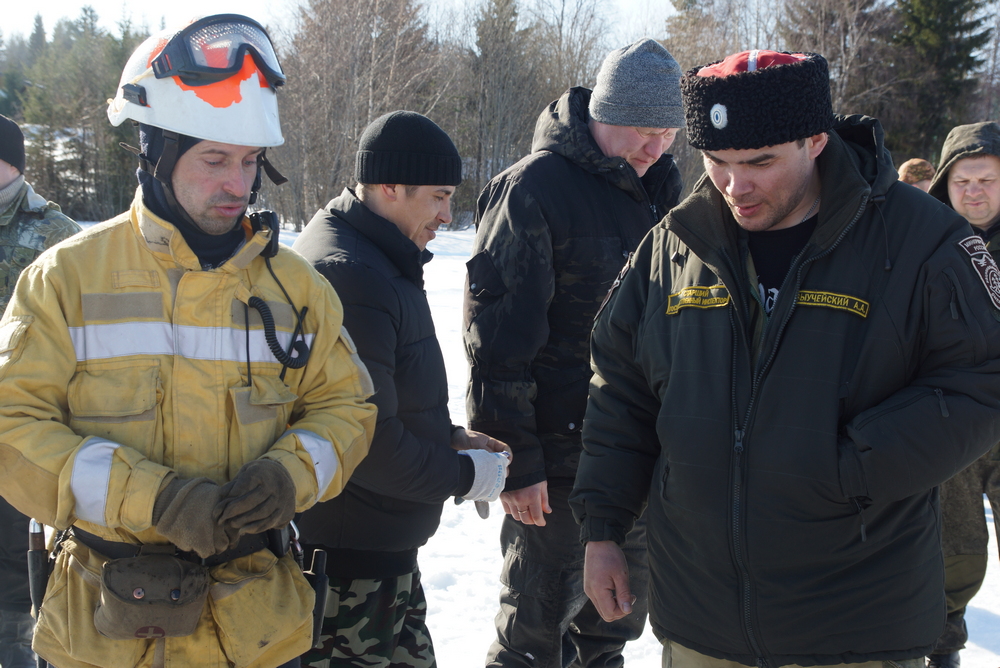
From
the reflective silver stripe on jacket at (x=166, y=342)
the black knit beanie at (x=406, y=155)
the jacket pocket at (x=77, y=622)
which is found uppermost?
the black knit beanie at (x=406, y=155)

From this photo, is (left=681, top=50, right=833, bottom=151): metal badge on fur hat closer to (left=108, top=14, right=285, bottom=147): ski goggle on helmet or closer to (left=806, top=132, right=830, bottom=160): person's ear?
(left=806, top=132, right=830, bottom=160): person's ear

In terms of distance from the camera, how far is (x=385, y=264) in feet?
8.31

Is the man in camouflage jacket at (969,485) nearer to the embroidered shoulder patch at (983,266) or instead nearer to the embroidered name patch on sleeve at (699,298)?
the embroidered shoulder patch at (983,266)

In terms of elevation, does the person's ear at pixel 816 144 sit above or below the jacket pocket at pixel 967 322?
above

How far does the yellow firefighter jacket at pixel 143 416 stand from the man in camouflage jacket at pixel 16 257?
6.15ft

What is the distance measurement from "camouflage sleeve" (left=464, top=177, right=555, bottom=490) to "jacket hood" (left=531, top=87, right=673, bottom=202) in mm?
294

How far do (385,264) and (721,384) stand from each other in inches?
46.2

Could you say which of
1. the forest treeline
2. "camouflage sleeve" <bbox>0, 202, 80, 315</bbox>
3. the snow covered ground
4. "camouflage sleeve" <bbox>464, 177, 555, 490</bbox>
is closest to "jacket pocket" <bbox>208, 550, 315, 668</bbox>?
"camouflage sleeve" <bbox>464, 177, 555, 490</bbox>

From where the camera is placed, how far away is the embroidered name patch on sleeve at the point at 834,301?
5.81 ft

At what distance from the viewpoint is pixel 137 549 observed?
1764 mm

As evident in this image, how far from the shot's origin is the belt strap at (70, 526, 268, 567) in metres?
1.76

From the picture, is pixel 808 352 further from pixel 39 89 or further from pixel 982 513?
pixel 39 89

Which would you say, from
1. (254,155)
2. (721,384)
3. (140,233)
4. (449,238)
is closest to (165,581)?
(140,233)

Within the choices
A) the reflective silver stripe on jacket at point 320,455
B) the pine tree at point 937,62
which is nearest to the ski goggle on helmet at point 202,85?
the reflective silver stripe on jacket at point 320,455
